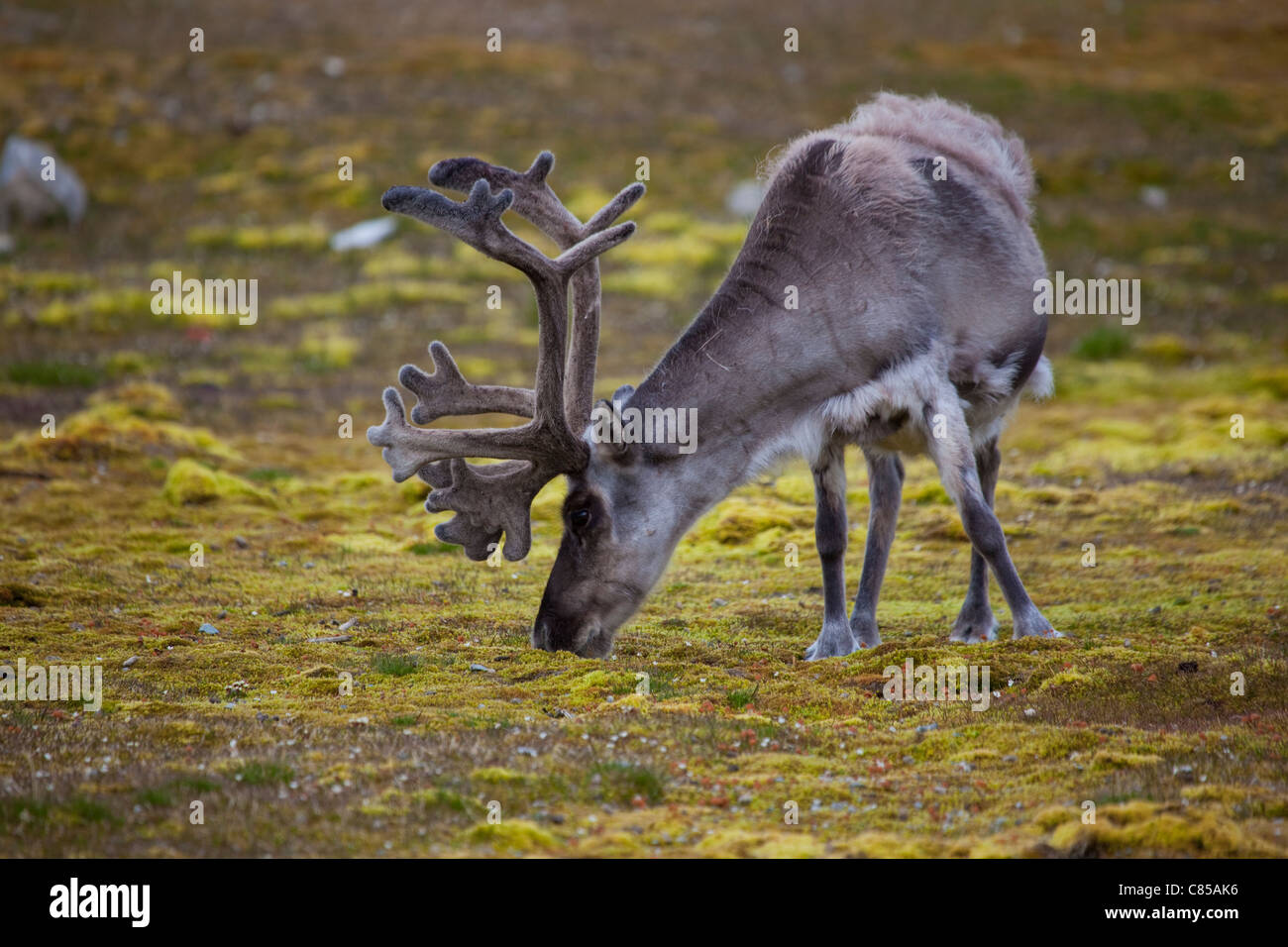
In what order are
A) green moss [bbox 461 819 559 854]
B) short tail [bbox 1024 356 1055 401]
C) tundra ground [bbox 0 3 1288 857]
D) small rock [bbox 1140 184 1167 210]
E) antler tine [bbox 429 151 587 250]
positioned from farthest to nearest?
small rock [bbox 1140 184 1167 210] < short tail [bbox 1024 356 1055 401] < antler tine [bbox 429 151 587 250] < tundra ground [bbox 0 3 1288 857] < green moss [bbox 461 819 559 854]

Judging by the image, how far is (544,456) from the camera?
10.0m

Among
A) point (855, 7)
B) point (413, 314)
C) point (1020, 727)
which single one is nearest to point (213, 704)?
point (1020, 727)

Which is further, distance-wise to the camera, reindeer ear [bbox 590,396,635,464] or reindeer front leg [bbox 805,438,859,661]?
reindeer front leg [bbox 805,438,859,661]

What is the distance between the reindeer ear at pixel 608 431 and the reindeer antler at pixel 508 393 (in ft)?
0.42

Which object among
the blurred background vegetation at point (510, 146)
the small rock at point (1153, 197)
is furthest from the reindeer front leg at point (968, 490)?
the small rock at point (1153, 197)

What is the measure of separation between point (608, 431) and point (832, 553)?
8.11 ft

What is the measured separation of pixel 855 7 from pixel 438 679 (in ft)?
157

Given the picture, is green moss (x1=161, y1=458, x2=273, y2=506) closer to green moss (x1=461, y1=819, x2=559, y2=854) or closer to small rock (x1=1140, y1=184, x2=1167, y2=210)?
green moss (x1=461, y1=819, x2=559, y2=854)

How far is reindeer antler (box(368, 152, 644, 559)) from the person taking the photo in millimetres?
9664

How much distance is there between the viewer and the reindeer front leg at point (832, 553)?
36.3 feet

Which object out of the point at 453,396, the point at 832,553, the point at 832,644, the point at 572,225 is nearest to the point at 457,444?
the point at 453,396

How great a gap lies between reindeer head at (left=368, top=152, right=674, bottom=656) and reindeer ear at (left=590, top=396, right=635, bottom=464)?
0.08 ft

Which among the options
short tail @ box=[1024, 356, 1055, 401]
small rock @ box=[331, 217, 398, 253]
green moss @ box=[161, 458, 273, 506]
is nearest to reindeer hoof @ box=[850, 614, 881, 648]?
short tail @ box=[1024, 356, 1055, 401]

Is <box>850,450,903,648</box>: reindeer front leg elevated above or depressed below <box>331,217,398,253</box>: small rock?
A: below
